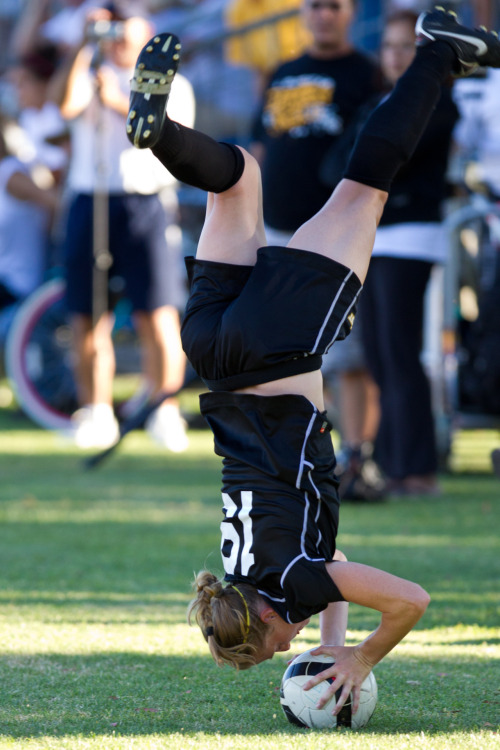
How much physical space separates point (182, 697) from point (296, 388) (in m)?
0.78

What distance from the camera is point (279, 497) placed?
274cm

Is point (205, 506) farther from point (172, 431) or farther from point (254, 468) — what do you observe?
point (254, 468)

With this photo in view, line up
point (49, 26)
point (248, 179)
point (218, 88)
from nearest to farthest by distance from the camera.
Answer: point (248, 179) → point (218, 88) → point (49, 26)

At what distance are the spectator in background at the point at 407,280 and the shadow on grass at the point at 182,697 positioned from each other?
283cm

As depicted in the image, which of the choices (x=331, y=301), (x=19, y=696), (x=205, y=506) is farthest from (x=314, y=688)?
(x=205, y=506)

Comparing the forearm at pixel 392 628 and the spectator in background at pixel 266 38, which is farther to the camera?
the spectator in background at pixel 266 38

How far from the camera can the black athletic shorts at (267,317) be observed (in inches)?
111

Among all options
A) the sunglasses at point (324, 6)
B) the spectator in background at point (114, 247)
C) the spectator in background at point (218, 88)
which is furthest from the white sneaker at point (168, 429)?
the sunglasses at point (324, 6)

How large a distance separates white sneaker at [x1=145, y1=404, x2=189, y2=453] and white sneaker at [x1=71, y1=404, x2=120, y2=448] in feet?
0.79

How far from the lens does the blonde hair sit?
2.62 metres

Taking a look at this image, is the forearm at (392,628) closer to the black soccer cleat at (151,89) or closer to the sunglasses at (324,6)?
the black soccer cleat at (151,89)

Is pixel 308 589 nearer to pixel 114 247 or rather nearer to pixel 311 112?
pixel 311 112

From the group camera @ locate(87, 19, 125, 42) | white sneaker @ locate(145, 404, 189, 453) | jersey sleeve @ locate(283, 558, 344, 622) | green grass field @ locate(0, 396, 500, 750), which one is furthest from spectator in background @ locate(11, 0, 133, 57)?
jersey sleeve @ locate(283, 558, 344, 622)

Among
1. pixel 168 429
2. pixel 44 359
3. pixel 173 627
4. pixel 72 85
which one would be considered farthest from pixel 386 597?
pixel 44 359
